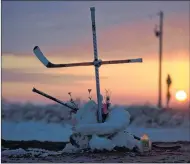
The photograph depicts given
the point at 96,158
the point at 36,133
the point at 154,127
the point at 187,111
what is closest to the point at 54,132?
the point at 36,133

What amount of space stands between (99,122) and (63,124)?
459 inches

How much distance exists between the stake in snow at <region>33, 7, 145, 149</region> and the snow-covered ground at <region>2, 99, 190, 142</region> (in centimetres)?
619

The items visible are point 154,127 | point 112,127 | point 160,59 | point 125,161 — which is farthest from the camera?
point 160,59

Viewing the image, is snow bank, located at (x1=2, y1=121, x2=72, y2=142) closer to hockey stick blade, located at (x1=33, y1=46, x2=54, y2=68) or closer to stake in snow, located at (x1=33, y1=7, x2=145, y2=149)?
stake in snow, located at (x1=33, y1=7, x2=145, y2=149)

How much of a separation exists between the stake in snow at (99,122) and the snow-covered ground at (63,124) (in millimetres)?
6188

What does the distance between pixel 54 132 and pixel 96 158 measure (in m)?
10.1

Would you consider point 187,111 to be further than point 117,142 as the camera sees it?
Yes

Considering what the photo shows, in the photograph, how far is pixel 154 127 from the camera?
90.4 feet

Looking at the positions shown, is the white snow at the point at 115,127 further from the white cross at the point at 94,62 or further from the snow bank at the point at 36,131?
the white cross at the point at 94,62

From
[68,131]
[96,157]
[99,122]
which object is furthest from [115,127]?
[68,131]

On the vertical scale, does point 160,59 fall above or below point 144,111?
above

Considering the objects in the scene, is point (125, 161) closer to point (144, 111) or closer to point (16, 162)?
point (16, 162)

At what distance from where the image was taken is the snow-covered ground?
24852 millimetres

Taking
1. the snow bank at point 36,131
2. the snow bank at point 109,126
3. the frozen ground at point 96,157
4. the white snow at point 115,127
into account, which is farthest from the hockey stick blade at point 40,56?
the snow bank at point 36,131
